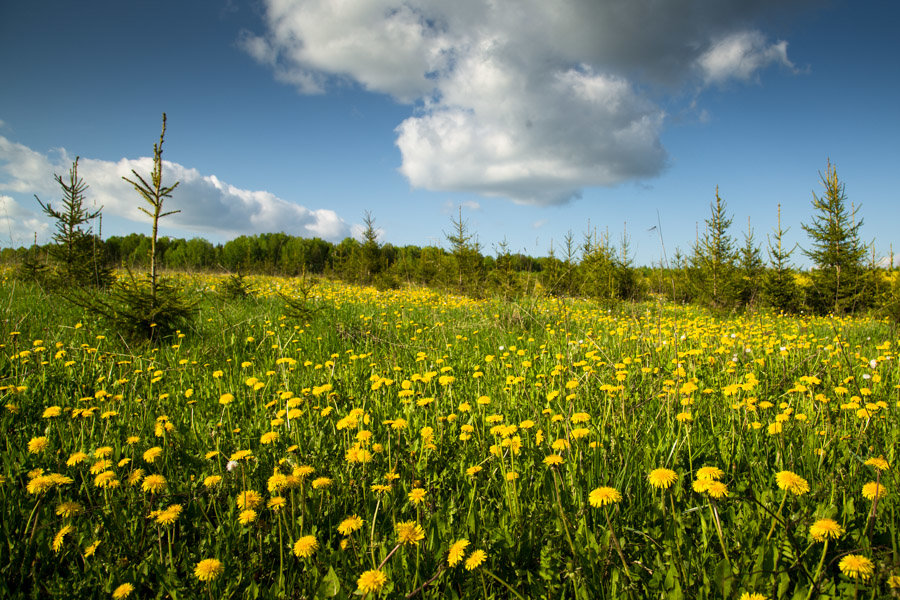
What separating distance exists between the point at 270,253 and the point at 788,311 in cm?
5126

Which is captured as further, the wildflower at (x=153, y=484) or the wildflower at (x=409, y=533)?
the wildflower at (x=153, y=484)

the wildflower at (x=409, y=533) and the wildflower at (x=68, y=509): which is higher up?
the wildflower at (x=409, y=533)

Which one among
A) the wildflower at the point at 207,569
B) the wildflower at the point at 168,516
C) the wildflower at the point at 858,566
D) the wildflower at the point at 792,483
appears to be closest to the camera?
the wildflower at the point at 858,566

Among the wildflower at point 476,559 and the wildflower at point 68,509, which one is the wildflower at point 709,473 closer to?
the wildflower at point 476,559

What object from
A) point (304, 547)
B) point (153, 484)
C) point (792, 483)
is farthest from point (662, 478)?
point (153, 484)

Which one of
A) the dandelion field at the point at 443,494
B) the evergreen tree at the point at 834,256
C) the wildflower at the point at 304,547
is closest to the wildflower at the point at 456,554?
the dandelion field at the point at 443,494

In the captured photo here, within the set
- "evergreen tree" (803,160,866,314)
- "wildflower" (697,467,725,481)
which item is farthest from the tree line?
"wildflower" (697,467,725,481)

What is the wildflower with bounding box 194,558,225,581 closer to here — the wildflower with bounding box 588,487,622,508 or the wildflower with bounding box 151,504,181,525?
the wildflower with bounding box 151,504,181,525

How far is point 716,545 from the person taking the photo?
1514 mm

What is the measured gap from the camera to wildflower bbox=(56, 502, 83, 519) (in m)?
1.45

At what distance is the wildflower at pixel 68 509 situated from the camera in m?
1.45

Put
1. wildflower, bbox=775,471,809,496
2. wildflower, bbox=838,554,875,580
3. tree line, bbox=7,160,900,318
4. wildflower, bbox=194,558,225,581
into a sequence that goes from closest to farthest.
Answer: wildflower, bbox=838,554,875,580
wildflower, bbox=194,558,225,581
wildflower, bbox=775,471,809,496
tree line, bbox=7,160,900,318

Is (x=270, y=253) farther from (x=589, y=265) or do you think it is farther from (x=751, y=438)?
(x=751, y=438)

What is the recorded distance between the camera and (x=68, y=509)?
1477 mm
